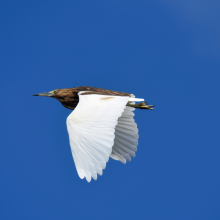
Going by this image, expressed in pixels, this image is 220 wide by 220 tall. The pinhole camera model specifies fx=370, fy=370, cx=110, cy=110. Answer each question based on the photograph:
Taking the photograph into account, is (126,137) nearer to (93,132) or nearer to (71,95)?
(71,95)

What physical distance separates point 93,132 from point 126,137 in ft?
4.63

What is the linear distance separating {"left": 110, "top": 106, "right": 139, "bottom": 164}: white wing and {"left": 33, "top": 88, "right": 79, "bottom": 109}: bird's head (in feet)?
2.75

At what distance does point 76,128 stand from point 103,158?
25.6 inches

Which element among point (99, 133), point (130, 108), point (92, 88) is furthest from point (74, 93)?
point (99, 133)

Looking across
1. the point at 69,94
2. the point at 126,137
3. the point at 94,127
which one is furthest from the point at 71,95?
the point at 94,127

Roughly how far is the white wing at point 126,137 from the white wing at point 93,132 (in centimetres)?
84

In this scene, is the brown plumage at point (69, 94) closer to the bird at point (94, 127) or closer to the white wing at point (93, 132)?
the bird at point (94, 127)

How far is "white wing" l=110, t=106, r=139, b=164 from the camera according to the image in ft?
20.0

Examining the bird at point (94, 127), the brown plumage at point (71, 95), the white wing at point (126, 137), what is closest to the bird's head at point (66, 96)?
the brown plumage at point (71, 95)

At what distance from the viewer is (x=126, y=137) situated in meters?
6.16

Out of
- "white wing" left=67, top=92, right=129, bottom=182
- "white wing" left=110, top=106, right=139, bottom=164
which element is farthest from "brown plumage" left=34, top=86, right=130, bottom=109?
"white wing" left=67, top=92, right=129, bottom=182

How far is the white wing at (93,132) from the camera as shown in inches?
183

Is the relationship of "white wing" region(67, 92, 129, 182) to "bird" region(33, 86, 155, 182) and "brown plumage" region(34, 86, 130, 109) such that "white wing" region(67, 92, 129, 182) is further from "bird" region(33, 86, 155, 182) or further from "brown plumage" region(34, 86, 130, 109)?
"brown plumage" region(34, 86, 130, 109)

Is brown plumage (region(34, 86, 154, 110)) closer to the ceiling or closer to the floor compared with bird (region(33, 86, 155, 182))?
closer to the ceiling
